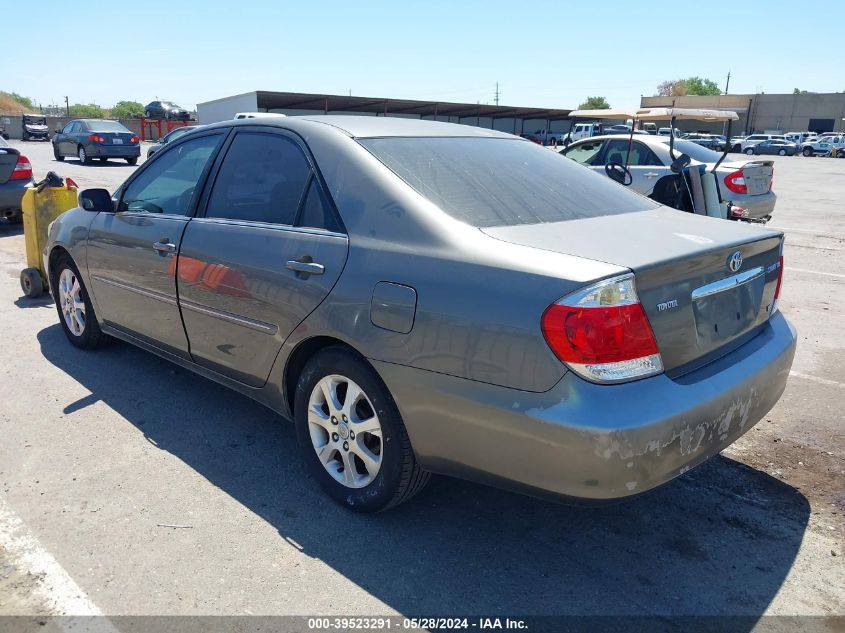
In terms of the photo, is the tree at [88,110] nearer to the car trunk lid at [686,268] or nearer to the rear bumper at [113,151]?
the rear bumper at [113,151]

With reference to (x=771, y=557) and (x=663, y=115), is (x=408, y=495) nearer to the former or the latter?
(x=771, y=557)

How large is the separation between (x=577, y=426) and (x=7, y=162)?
32.2 ft

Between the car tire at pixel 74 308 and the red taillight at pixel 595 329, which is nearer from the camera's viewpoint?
the red taillight at pixel 595 329

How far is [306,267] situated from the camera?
9.83ft

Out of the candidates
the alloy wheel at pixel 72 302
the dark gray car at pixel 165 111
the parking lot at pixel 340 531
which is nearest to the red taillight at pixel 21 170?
the alloy wheel at pixel 72 302

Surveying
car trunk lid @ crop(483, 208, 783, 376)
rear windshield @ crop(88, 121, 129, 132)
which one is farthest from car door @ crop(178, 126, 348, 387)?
rear windshield @ crop(88, 121, 129, 132)

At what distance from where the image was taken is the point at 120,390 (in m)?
4.38

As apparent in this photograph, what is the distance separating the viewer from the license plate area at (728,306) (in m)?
2.61

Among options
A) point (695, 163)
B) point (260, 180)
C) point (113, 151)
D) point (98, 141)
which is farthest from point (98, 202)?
point (113, 151)

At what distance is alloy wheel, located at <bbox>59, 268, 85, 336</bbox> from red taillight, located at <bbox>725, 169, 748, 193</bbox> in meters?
8.29

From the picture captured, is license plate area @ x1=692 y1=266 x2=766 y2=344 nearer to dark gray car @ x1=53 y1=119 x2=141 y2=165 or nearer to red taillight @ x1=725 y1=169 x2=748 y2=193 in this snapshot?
red taillight @ x1=725 y1=169 x2=748 y2=193

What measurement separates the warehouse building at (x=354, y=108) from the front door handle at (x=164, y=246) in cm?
2555

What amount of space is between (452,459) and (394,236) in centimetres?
91

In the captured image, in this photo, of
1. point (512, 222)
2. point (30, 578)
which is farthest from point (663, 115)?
point (30, 578)
